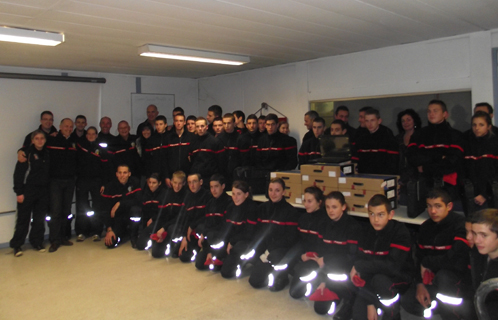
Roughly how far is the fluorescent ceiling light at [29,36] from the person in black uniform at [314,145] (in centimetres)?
289

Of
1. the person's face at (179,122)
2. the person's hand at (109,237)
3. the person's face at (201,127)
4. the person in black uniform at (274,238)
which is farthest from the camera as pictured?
the person's face at (179,122)

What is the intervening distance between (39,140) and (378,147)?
4.18 metres

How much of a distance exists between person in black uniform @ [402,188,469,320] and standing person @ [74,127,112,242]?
4.44 metres

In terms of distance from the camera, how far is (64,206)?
5660mm

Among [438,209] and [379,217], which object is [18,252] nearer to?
[379,217]

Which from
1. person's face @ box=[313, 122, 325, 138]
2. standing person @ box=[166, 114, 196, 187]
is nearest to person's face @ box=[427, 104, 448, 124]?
person's face @ box=[313, 122, 325, 138]

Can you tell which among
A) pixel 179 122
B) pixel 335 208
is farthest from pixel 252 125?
pixel 335 208

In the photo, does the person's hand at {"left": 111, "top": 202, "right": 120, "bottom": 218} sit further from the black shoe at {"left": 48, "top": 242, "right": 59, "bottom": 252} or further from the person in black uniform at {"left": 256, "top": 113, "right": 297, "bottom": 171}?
the person in black uniform at {"left": 256, "top": 113, "right": 297, "bottom": 171}

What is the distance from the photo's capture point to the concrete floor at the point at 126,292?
3.44m

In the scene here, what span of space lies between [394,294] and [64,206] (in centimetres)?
454

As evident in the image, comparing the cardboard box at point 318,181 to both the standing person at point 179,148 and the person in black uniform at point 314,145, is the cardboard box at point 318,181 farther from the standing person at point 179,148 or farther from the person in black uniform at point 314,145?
the standing person at point 179,148

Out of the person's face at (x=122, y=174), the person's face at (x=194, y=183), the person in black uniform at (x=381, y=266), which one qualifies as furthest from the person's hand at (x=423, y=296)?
the person's face at (x=122, y=174)

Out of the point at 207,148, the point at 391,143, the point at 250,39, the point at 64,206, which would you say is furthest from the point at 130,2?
the point at 64,206

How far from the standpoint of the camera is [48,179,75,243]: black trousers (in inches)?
217
